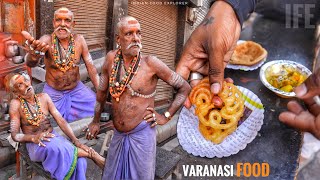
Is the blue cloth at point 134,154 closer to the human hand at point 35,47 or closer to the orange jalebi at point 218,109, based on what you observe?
the orange jalebi at point 218,109

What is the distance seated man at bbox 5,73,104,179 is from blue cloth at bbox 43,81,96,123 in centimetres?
46

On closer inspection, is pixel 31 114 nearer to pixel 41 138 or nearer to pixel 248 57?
pixel 41 138

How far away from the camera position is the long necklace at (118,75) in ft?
12.9

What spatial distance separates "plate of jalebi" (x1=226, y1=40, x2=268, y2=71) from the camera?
19.2 ft

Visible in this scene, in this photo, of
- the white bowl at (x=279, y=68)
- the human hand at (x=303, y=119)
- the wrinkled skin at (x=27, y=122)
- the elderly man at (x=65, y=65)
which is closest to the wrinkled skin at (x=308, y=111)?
the human hand at (x=303, y=119)

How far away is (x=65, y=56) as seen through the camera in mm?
5039

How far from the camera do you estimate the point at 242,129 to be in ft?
15.4

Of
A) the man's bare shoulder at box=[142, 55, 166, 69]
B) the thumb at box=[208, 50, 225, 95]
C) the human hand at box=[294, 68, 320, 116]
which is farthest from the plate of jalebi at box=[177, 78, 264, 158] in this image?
the human hand at box=[294, 68, 320, 116]

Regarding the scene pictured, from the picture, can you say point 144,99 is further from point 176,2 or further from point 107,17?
point 176,2

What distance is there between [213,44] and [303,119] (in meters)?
1.53

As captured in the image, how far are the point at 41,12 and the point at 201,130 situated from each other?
328 cm

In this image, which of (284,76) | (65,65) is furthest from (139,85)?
(284,76)

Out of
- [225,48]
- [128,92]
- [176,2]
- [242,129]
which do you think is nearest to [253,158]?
[242,129]

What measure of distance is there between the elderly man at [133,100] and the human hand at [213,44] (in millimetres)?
362
